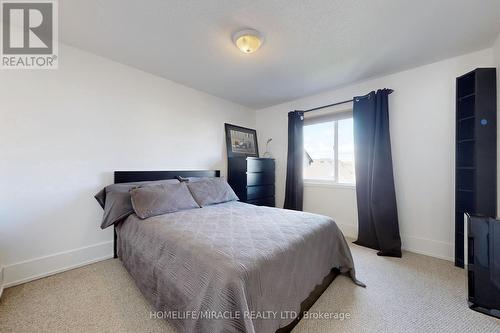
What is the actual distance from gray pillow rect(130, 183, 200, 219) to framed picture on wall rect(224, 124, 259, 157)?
1496 mm

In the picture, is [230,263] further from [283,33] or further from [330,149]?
[330,149]

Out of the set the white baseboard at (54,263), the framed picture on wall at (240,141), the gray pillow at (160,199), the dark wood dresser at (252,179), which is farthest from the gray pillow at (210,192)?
the white baseboard at (54,263)

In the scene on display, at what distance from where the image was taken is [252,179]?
136 inches

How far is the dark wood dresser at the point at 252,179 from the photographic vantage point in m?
3.37

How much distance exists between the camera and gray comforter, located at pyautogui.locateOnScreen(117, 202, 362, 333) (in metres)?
1.01

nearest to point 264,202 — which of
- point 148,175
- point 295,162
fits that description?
point 295,162

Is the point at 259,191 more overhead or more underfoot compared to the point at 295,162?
more underfoot

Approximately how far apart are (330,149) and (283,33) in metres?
2.08

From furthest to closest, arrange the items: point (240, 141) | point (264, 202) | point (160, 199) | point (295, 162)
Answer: point (240, 141)
point (264, 202)
point (295, 162)
point (160, 199)

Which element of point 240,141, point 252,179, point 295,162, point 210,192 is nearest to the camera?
point 210,192

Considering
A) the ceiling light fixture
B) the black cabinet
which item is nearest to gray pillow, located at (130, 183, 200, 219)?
the ceiling light fixture

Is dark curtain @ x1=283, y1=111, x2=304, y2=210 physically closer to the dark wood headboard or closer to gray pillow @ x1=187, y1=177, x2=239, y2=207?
gray pillow @ x1=187, y1=177, x2=239, y2=207

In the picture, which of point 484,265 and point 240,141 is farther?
point 240,141

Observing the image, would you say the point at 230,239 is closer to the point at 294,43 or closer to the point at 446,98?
the point at 294,43
